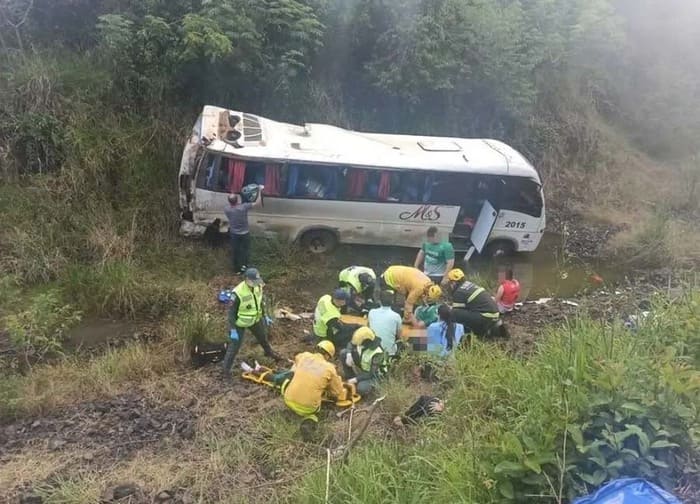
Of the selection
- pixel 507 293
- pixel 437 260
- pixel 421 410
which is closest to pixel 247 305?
pixel 421 410

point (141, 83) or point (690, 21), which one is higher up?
point (690, 21)

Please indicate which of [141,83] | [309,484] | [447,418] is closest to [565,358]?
[447,418]

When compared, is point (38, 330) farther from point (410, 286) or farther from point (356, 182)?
point (356, 182)

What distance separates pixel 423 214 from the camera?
1045cm

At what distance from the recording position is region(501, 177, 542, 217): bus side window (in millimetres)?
10562

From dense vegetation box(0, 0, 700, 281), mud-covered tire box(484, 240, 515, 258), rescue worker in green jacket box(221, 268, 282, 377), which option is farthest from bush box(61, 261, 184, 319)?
mud-covered tire box(484, 240, 515, 258)

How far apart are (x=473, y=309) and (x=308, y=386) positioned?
2562mm

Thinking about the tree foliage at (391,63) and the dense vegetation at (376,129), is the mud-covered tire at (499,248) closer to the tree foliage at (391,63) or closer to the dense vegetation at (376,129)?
the dense vegetation at (376,129)

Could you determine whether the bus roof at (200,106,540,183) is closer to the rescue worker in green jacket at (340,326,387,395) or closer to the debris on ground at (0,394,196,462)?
the rescue worker in green jacket at (340,326,387,395)

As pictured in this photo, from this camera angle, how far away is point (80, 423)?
6102mm

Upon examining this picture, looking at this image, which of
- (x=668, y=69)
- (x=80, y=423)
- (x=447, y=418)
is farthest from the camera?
(x=668, y=69)

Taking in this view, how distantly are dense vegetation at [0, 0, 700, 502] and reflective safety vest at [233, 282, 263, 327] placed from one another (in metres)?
0.95

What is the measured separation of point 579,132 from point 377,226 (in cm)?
726

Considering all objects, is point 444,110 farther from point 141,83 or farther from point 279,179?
point 141,83
